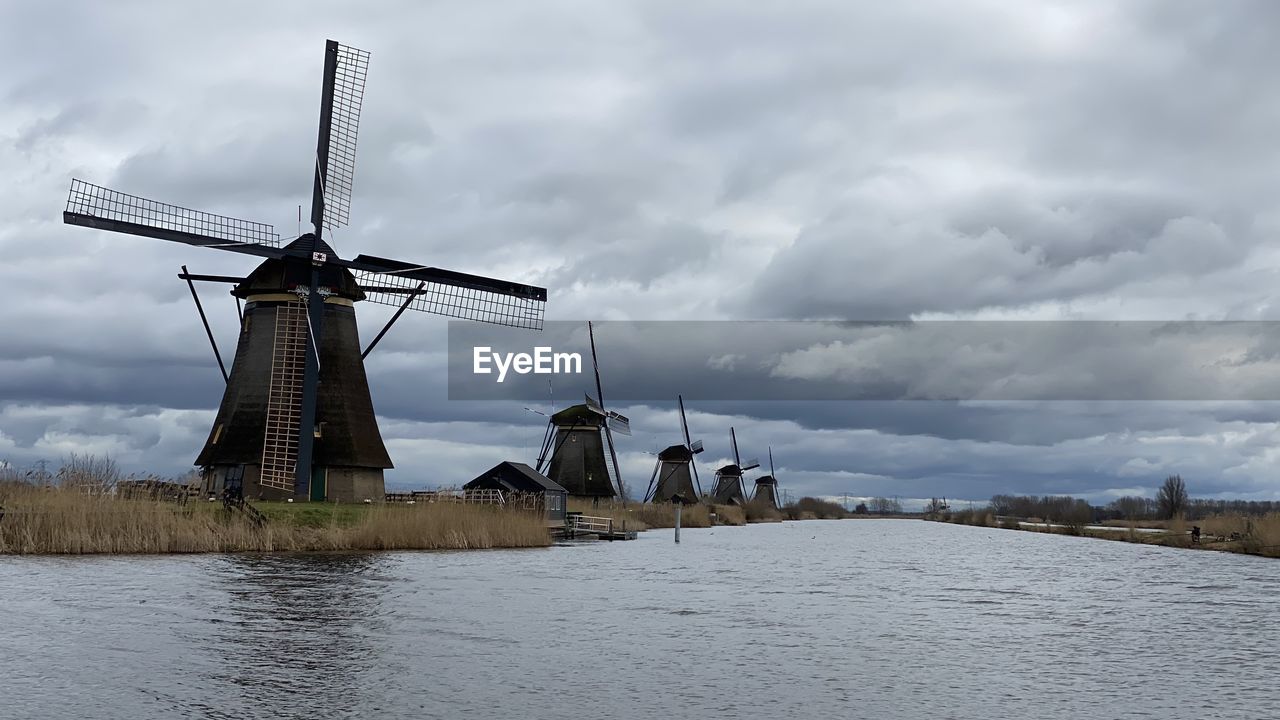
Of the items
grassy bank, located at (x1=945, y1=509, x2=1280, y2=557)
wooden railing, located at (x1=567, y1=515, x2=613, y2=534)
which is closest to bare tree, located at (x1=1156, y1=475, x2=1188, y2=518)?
grassy bank, located at (x1=945, y1=509, x2=1280, y2=557)

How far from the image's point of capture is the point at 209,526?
32.4 meters

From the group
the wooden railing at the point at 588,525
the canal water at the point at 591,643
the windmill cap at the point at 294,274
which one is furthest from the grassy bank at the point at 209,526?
the wooden railing at the point at 588,525

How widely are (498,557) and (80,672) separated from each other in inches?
905

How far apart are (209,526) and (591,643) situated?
1793 cm

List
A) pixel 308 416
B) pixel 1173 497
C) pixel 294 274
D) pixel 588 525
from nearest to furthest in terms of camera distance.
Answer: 1. pixel 308 416
2. pixel 294 274
3. pixel 588 525
4. pixel 1173 497

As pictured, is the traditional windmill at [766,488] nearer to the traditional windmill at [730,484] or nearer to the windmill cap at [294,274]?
the traditional windmill at [730,484]

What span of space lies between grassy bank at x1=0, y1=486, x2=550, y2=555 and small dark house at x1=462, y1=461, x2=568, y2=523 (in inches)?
437

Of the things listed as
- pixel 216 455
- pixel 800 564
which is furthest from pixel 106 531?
pixel 800 564

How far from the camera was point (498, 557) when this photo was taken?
3706 cm

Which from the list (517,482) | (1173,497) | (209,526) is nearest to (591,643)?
(209,526)

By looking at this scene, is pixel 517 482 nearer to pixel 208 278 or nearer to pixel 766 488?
pixel 208 278

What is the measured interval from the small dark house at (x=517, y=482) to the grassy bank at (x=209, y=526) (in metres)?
11.1

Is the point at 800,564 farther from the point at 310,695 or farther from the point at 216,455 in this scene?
the point at 310,695

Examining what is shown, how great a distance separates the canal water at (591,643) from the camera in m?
13.7
